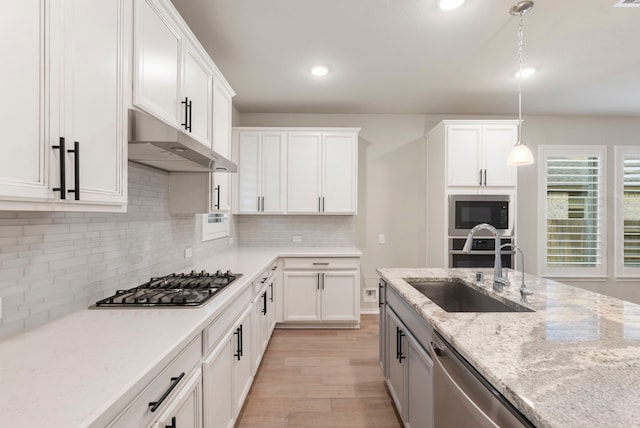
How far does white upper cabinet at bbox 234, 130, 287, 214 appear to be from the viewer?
3.79 metres

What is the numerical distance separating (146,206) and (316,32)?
1.71 metres

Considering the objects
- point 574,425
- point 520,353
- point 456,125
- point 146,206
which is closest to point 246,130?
point 146,206

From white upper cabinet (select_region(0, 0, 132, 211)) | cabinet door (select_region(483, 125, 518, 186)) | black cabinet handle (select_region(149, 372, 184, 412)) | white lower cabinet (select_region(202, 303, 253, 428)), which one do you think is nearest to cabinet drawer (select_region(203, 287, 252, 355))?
white lower cabinet (select_region(202, 303, 253, 428))

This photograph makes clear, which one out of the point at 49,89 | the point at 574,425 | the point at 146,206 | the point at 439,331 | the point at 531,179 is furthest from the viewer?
the point at 531,179

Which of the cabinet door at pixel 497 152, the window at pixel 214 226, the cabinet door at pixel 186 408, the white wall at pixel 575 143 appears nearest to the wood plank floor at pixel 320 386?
the cabinet door at pixel 186 408

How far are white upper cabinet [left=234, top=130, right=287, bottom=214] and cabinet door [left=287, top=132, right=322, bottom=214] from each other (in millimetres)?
109

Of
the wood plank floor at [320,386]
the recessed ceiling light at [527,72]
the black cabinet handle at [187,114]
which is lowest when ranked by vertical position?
the wood plank floor at [320,386]

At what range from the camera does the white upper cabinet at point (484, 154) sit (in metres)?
3.50

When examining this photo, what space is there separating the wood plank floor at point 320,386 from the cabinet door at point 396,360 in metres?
0.19

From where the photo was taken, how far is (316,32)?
229cm

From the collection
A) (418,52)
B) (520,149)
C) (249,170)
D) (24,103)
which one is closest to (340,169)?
(249,170)

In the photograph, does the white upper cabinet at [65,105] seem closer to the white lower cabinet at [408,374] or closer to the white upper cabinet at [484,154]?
the white lower cabinet at [408,374]

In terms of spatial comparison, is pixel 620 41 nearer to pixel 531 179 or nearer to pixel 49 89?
pixel 531 179

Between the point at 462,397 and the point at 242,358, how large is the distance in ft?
4.70
